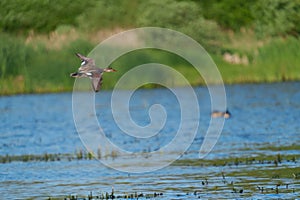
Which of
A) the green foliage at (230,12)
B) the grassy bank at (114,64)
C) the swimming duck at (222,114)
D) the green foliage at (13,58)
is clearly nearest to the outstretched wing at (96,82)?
the swimming duck at (222,114)

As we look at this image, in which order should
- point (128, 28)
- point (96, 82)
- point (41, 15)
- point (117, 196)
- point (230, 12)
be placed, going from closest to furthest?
1. point (96, 82)
2. point (117, 196)
3. point (128, 28)
4. point (41, 15)
5. point (230, 12)

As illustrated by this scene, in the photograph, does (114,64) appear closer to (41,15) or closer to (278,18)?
(41,15)

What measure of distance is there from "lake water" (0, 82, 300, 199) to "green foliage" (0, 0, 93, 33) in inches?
189

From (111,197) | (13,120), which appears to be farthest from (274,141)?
(13,120)

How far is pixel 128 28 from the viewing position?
47188 mm

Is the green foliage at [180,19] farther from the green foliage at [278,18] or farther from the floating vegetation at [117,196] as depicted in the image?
the floating vegetation at [117,196]

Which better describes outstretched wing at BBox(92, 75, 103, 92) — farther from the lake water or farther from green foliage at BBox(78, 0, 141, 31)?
green foliage at BBox(78, 0, 141, 31)

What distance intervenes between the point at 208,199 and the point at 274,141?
887 cm

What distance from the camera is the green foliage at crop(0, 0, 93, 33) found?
46.4 meters

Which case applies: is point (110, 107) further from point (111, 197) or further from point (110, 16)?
point (111, 197)

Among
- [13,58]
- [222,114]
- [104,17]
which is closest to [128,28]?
[104,17]

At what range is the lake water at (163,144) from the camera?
18719 mm

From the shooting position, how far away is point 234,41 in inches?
1964

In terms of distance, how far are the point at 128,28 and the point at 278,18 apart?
26.2ft
